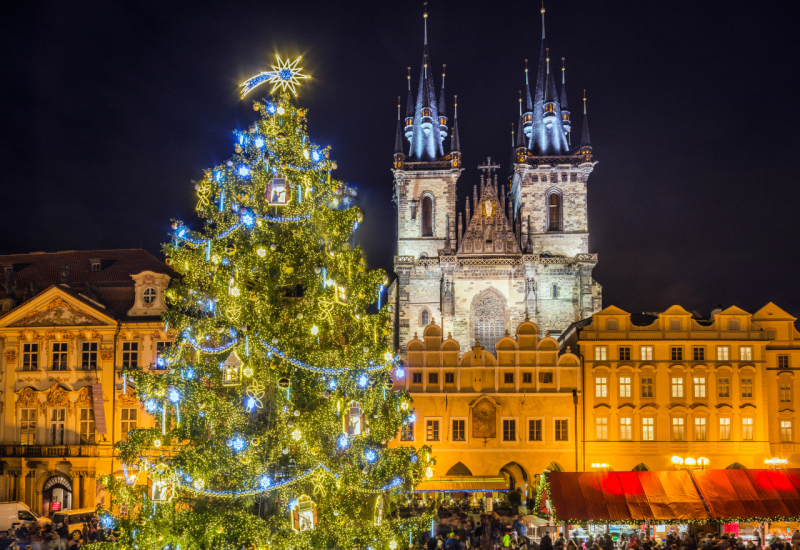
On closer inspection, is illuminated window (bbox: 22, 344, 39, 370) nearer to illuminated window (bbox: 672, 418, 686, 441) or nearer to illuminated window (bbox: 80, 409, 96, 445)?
illuminated window (bbox: 80, 409, 96, 445)

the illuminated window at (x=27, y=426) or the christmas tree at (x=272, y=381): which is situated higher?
the christmas tree at (x=272, y=381)

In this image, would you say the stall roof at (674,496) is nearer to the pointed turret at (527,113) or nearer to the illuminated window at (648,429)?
the illuminated window at (648,429)

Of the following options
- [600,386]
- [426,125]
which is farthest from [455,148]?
[600,386]

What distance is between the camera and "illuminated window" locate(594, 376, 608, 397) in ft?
115

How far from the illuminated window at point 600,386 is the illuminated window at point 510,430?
4124 millimetres

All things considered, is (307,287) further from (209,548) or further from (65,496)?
(65,496)

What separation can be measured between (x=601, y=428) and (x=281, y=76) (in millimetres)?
25683

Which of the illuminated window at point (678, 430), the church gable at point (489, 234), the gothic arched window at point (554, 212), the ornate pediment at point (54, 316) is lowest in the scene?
the illuminated window at point (678, 430)

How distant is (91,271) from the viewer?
37.2 metres

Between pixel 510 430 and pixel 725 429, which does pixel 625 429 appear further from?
pixel 510 430

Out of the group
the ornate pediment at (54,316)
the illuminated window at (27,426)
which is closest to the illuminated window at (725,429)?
the ornate pediment at (54,316)

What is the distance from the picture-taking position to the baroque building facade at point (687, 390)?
3459 centimetres

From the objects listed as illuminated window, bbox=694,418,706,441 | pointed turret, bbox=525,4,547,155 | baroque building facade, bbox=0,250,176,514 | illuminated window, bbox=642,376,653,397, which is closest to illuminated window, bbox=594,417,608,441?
illuminated window, bbox=642,376,653,397

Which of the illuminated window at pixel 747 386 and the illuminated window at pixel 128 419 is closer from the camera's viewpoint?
the illuminated window at pixel 128 419
